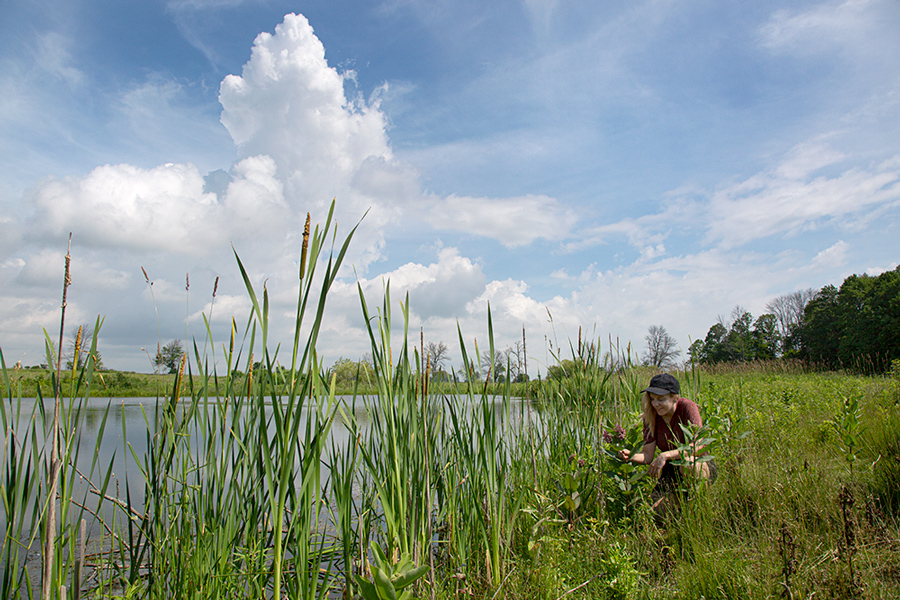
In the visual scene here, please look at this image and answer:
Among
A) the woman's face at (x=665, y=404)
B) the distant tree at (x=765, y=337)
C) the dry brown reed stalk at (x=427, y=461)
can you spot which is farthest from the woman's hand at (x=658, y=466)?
the distant tree at (x=765, y=337)

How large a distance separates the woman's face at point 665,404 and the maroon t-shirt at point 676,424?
0.12 feet

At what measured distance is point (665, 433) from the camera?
317 centimetres

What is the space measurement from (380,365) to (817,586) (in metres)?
1.66

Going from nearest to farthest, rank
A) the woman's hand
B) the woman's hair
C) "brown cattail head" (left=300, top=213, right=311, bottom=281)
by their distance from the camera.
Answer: "brown cattail head" (left=300, top=213, right=311, bottom=281)
the woman's hand
the woman's hair

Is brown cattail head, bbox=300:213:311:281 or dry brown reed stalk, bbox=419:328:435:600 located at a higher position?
brown cattail head, bbox=300:213:311:281

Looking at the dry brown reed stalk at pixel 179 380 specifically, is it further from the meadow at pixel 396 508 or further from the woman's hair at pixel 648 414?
the woman's hair at pixel 648 414

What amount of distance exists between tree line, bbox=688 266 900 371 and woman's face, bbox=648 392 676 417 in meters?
15.2

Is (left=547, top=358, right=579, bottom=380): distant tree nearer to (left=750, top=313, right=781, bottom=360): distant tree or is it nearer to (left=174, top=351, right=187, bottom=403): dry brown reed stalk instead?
(left=174, top=351, right=187, bottom=403): dry brown reed stalk

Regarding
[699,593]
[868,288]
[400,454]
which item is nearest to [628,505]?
[699,593]

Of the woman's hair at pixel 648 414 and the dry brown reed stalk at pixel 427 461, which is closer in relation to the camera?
the dry brown reed stalk at pixel 427 461

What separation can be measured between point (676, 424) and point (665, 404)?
17 centimetres

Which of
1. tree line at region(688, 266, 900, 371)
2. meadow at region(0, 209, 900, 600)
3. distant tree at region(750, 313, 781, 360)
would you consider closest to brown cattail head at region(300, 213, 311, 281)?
meadow at region(0, 209, 900, 600)

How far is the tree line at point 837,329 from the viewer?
23.9 meters

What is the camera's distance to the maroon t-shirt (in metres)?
2.96
